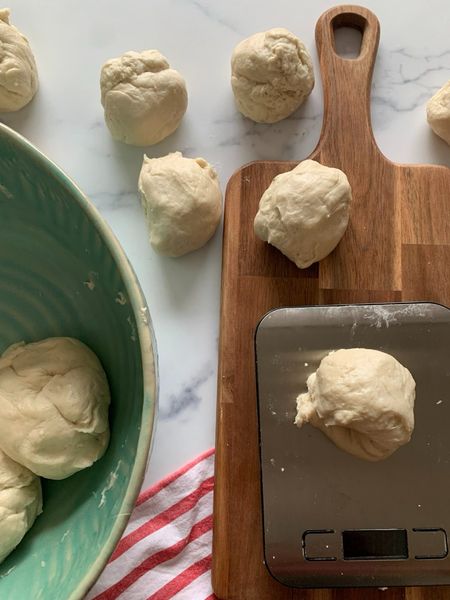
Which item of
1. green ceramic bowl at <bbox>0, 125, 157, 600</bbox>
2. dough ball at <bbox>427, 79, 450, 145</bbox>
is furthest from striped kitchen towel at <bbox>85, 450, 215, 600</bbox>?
dough ball at <bbox>427, 79, 450, 145</bbox>

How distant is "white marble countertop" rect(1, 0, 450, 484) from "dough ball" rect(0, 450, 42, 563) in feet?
0.90

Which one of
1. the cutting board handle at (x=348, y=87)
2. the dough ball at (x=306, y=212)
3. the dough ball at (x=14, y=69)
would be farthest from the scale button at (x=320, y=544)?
the dough ball at (x=14, y=69)

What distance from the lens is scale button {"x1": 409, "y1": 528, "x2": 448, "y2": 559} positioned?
3.43 ft

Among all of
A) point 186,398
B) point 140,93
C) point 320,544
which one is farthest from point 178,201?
point 320,544

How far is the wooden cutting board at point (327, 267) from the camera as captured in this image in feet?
3.56

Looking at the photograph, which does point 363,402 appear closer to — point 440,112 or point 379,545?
point 379,545

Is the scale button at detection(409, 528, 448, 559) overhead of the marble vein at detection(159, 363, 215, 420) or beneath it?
beneath

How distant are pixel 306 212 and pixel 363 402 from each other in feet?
1.02

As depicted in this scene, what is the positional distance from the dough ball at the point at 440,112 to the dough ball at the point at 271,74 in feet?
0.72

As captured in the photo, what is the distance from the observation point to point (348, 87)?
1160 millimetres

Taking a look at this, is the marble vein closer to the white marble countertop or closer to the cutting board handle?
the white marble countertop

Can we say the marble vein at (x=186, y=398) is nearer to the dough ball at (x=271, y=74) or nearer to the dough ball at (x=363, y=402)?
the dough ball at (x=363, y=402)

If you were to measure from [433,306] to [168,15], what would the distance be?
715 mm

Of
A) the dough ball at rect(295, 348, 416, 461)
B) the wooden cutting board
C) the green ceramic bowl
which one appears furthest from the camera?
the wooden cutting board
